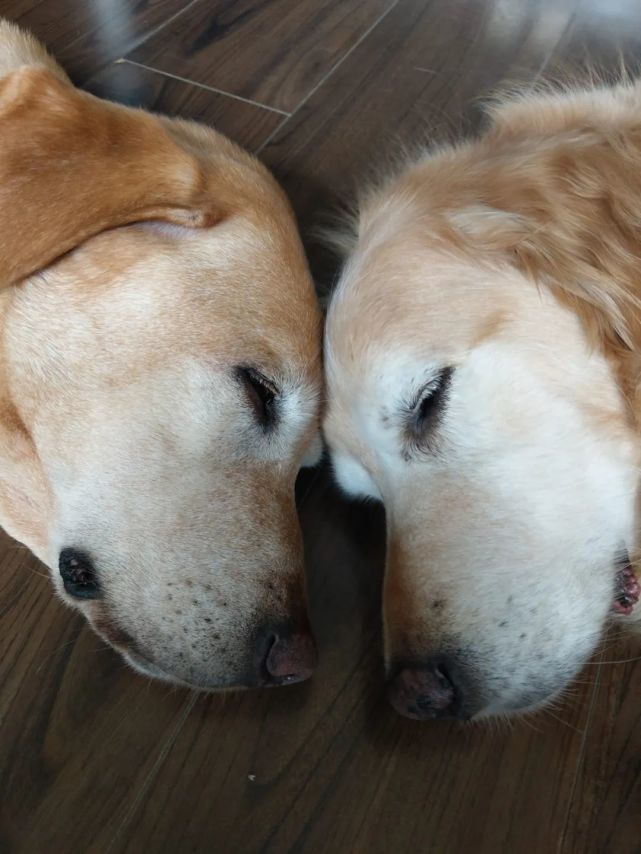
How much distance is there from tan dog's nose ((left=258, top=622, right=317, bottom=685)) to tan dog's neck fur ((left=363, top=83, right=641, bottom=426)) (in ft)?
2.08

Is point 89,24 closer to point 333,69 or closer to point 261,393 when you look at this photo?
point 333,69

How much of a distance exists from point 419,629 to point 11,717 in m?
0.69

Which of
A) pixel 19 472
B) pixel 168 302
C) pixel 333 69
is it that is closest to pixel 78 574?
pixel 19 472

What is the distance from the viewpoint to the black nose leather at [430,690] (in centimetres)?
116

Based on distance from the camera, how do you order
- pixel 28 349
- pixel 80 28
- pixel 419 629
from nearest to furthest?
pixel 419 629, pixel 28 349, pixel 80 28

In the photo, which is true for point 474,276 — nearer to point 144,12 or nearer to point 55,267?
point 55,267

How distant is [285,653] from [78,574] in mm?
A: 353

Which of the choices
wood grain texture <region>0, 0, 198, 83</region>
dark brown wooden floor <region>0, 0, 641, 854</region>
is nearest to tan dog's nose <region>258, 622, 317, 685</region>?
dark brown wooden floor <region>0, 0, 641, 854</region>

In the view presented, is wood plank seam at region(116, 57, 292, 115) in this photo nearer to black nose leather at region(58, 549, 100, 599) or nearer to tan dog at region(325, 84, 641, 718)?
tan dog at region(325, 84, 641, 718)

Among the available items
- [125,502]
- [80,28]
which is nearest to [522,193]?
[125,502]

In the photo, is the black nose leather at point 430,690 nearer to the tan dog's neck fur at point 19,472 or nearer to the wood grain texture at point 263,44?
the tan dog's neck fur at point 19,472

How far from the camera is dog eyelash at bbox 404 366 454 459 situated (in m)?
1.24

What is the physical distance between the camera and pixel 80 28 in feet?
7.55

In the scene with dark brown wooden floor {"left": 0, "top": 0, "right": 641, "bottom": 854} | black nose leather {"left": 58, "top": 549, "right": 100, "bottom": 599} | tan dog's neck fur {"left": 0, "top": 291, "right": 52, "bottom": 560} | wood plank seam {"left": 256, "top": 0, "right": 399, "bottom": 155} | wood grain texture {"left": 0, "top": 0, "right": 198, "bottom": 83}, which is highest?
wood grain texture {"left": 0, "top": 0, "right": 198, "bottom": 83}
